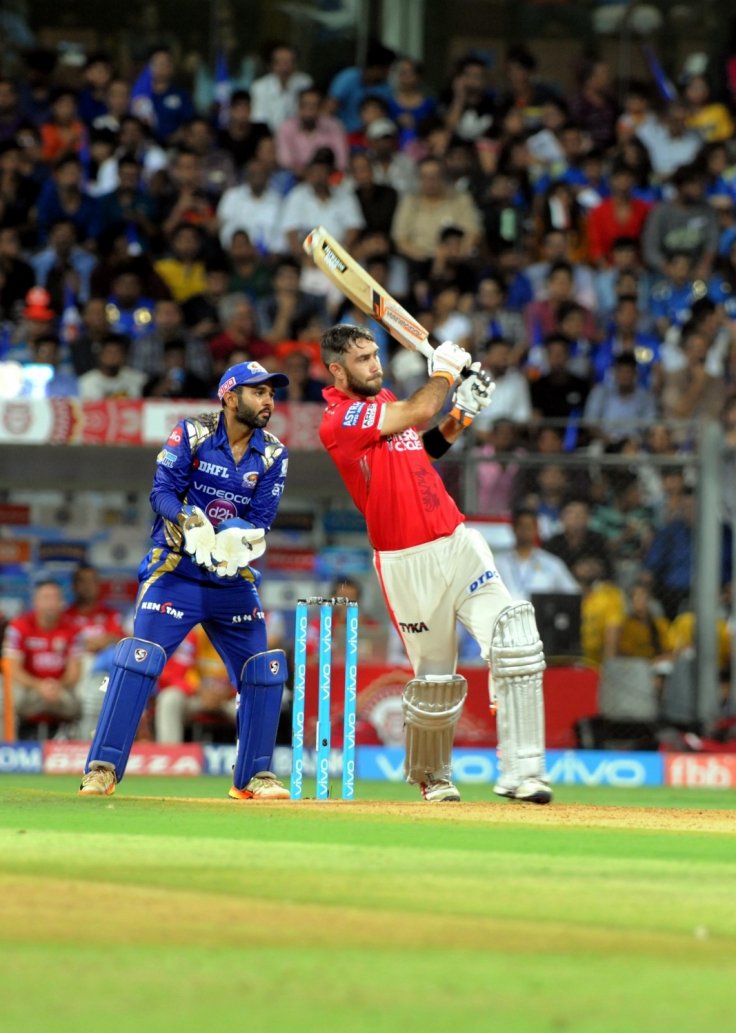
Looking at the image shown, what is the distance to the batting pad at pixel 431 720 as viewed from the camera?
9.16 metres

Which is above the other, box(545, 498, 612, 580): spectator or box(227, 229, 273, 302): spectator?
box(227, 229, 273, 302): spectator

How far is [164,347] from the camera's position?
1650cm

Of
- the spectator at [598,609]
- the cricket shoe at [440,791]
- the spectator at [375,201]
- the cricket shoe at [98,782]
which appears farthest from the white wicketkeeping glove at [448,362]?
the spectator at [375,201]

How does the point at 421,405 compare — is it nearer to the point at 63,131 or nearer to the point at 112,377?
the point at 112,377

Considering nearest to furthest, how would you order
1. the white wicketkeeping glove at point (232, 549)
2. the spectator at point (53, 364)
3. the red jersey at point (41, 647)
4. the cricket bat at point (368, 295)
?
the white wicketkeeping glove at point (232, 549)
the cricket bat at point (368, 295)
the red jersey at point (41, 647)
the spectator at point (53, 364)

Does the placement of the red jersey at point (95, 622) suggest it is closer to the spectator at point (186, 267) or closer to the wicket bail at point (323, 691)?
the spectator at point (186, 267)

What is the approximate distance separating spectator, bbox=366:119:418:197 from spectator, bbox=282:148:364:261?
64 centimetres

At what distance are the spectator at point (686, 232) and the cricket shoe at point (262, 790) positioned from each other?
10.4 m

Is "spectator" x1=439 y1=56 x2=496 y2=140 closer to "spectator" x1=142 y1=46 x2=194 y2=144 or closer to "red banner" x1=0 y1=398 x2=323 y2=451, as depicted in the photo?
"spectator" x1=142 y1=46 x2=194 y2=144

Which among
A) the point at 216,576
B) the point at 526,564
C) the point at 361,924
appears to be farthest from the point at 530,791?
the point at 526,564

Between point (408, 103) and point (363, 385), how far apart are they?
1165 cm

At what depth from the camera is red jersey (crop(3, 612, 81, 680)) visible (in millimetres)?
14516

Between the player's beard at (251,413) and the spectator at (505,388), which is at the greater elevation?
the spectator at (505,388)

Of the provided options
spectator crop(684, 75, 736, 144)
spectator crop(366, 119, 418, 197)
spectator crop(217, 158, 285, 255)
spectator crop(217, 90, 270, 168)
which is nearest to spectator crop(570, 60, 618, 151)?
spectator crop(684, 75, 736, 144)
